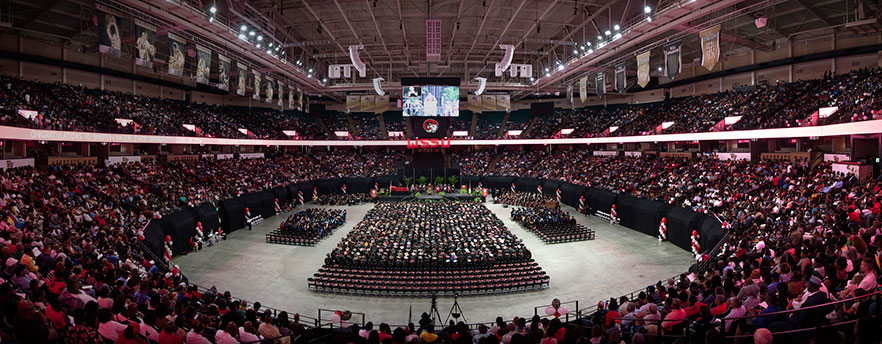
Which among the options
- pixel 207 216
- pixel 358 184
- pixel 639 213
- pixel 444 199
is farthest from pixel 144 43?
pixel 358 184

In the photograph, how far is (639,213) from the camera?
27.6m

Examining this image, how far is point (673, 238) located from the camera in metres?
23.7

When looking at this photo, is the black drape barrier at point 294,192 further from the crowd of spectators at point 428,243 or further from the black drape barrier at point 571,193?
the black drape barrier at point 571,193

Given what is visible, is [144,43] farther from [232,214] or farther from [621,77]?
[621,77]

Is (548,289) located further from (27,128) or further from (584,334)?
(27,128)

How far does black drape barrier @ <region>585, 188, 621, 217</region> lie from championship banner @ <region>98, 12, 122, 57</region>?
98.8 ft

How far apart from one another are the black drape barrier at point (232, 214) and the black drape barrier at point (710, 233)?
1070 inches

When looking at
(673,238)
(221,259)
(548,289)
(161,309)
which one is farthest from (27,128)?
(673,238)

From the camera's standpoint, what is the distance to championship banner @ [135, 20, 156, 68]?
15734 mm

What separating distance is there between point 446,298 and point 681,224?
47.4 ft

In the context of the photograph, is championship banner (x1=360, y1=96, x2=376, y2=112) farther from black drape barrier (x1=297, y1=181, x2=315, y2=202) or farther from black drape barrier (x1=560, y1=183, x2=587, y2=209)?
black drape barrier (x1=560, y1=183, x2=587, y2=209)

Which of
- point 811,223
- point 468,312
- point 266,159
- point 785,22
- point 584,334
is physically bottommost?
point 468,312

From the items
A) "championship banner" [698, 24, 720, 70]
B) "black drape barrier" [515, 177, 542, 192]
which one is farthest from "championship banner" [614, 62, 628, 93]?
"black drape barrier" [515, 177, 542, 192]

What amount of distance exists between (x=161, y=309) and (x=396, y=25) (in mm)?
25725
